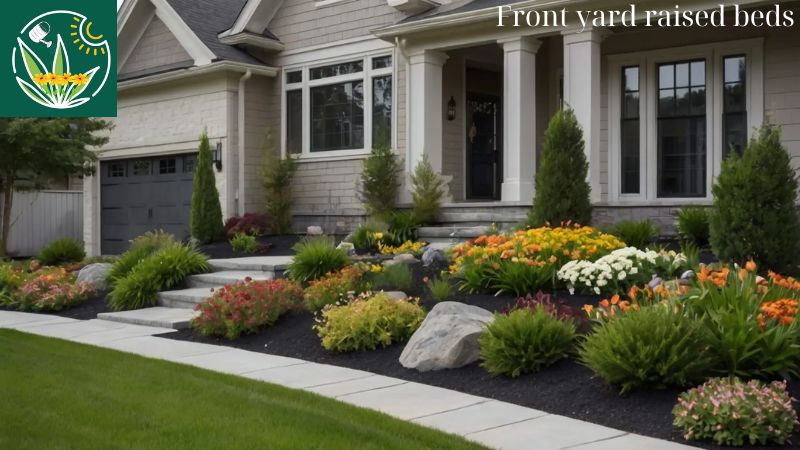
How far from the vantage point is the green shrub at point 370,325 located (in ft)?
24.7

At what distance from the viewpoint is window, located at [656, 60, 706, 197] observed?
498 inches

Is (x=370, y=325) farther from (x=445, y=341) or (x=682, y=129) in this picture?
(x=682, y=129)

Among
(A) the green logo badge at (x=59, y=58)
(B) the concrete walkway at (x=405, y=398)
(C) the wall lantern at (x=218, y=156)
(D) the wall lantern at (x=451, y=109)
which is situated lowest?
(B) the concrete walkway at (x=405, y=398)

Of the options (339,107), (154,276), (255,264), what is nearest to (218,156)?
(339,107)

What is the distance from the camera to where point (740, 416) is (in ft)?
15.7

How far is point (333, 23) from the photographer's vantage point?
15.7 meters

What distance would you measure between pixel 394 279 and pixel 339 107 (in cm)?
701

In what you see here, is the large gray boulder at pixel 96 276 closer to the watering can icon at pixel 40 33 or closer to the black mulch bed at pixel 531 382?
the black mulch bed at pixel 531 382

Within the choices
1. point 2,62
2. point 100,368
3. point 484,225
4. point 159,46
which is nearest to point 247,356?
point 100,368

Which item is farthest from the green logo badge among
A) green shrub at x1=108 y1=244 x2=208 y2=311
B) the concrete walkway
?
the concrete walkway

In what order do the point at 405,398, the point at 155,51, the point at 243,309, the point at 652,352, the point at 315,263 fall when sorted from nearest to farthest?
1. the point at 652,352
2. the point at 405,398
3. the point at 243,309
4. the point at 315,263
5. the point at 155,51

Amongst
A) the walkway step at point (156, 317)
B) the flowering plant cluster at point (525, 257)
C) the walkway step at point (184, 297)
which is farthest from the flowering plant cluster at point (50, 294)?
the flowering plant cluster at point (525, 257)

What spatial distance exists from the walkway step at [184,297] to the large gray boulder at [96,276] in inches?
58.6

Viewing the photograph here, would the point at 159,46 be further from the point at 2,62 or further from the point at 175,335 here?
the point at 175,335
